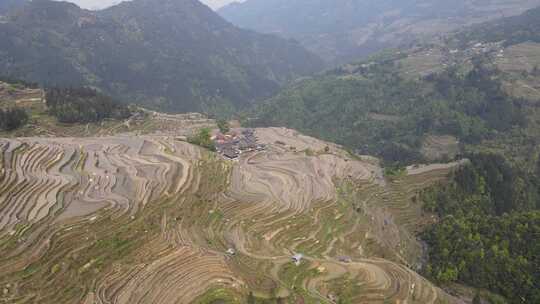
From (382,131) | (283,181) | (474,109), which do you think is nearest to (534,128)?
(474,109)

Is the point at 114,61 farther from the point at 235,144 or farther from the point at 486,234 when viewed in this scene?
the point at 486,234

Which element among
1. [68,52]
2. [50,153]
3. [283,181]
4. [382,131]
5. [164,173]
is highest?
[68,52]

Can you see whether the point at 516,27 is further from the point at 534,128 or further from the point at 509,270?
the point at 509,270

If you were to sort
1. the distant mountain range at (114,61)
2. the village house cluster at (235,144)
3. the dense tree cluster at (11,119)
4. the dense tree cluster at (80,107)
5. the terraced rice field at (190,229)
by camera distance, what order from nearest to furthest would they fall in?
1. the terraced rice field at (190,229)
2. the dense tree cluster at (11,119)
3. the village house cluster at (235,144)
4. the dense tree cluster at (80,107)
5. the distant mountain range at (114,61)

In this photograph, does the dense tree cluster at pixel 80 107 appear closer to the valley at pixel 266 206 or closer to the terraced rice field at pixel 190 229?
the valley at pixel 266 206

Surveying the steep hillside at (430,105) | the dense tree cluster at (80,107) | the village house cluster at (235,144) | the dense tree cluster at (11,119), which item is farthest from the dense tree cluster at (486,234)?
the dense tree cluster at (11,119)

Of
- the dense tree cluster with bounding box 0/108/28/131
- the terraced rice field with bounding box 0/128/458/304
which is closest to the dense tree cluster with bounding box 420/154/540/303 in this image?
the terraced rice field with bounding box 0/128/458/304
